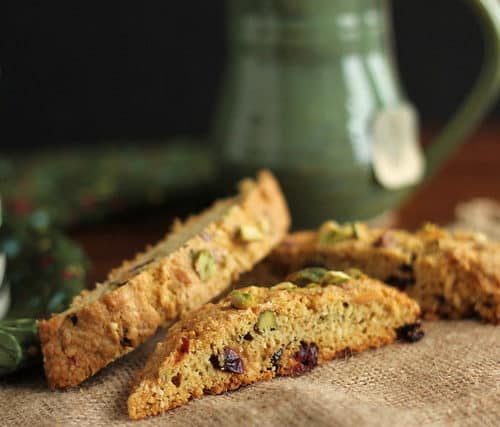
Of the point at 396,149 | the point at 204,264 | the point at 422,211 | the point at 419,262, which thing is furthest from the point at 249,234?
the point at 422,211

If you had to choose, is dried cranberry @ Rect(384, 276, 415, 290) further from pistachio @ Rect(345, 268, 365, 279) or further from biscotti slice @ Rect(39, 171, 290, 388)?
biscotti slice @ Rect(39, 171, 290, 388)

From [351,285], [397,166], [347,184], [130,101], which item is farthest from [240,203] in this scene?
[130,101]

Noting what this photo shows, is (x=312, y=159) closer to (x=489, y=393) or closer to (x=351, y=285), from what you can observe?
(x=351, y=285)

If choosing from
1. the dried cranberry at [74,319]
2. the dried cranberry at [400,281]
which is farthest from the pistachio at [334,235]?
the dried cranberry at [74,319]

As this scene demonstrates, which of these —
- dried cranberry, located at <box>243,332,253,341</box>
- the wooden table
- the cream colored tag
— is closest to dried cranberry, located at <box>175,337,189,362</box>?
dried cranberry, located at <box>243,332,253,341</box>

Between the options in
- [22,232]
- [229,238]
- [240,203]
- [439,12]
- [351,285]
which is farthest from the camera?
[439,12]

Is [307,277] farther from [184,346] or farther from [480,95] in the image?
[480,95]
